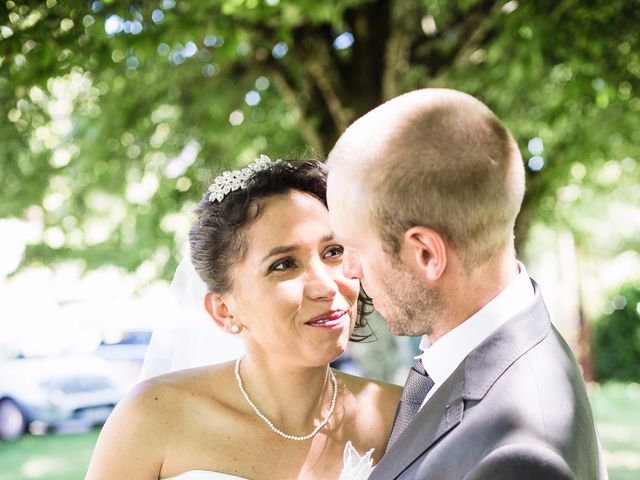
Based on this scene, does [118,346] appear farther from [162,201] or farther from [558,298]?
[558,298]

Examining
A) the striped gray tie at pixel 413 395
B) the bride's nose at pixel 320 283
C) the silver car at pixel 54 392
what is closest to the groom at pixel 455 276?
the striped gray tie at pixel 413 395

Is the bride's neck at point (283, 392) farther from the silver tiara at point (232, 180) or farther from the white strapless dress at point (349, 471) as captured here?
the silver tiara at point (232, 180)

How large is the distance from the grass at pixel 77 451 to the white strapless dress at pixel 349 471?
7.33 m

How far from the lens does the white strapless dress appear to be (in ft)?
9.36

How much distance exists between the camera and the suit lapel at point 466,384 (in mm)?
1899

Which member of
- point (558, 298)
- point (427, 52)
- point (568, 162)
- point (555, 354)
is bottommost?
point (558, 298)

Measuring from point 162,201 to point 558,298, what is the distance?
623 inches

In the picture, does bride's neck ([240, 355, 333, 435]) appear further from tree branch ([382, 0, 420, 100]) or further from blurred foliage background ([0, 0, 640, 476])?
tree branch ([382, 0, 420, 100])

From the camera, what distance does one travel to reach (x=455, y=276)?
1981 mm

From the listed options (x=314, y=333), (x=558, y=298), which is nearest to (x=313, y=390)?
(x=314, y=333)

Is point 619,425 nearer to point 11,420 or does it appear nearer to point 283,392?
point 11,420

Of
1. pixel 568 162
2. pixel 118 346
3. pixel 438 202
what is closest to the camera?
pixel 438 202

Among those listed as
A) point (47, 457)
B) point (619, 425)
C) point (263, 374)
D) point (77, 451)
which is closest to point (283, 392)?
point (263, 374)

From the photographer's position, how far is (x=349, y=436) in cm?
312
